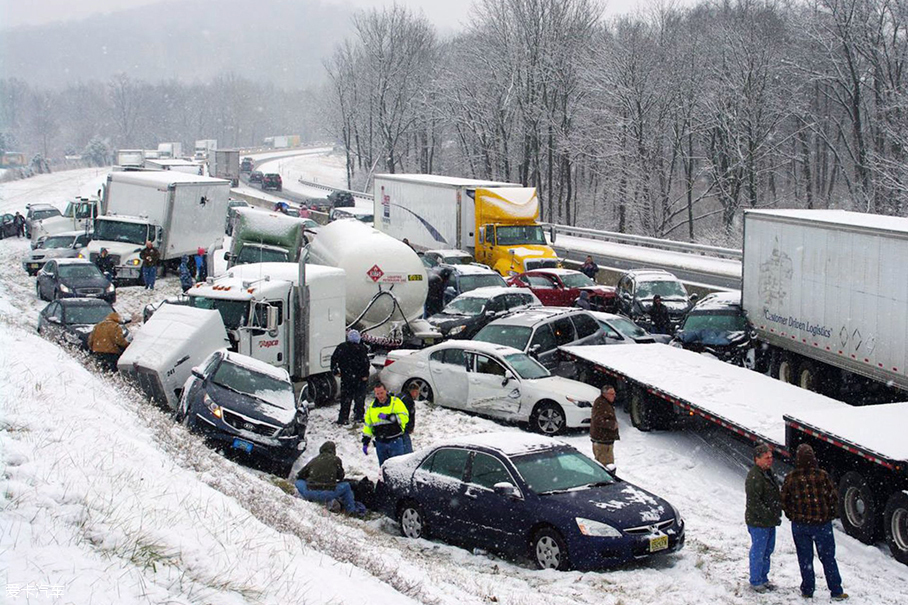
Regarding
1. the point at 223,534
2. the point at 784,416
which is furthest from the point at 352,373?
the point at 223,534

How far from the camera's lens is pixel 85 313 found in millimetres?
22500

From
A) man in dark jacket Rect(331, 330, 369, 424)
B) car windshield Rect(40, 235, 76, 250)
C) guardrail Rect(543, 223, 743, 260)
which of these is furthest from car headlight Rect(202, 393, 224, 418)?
guardrail Rect(543, 223, 743, 260)

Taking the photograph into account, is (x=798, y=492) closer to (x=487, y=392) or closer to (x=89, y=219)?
(x=487, y=392)

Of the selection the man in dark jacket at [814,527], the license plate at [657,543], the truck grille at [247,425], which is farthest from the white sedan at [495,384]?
the man in dark jacket at [814,527]

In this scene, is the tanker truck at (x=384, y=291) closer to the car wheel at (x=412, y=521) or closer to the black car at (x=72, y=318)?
the black car at (x=72, y=318)

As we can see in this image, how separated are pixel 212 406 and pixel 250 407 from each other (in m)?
0.57

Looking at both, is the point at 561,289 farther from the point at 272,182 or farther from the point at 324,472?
the point at 272,182

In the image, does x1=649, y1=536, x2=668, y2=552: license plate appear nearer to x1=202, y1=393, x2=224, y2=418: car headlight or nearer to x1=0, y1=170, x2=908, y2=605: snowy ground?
x1=0, y1=170, x2=908, y2=605: snowy ground

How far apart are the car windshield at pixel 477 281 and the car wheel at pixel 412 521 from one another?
49.8 feet

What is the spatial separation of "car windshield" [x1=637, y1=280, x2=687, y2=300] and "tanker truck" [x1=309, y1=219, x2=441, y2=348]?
22.7 feet

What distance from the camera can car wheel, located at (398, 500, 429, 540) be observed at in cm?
1200

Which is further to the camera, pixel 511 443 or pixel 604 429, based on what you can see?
pixel 604 429

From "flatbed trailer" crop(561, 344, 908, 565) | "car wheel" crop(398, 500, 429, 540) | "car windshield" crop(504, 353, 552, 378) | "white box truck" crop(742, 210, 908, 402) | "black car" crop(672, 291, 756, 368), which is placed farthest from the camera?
"black car" crop(672, 291, 756, 368)

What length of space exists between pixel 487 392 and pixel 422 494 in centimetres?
558
